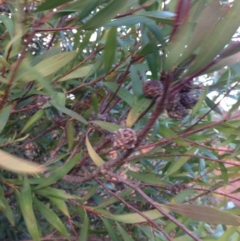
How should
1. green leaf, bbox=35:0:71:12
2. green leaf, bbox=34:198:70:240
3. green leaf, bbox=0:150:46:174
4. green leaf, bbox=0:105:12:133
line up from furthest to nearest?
green leaf, bbox=34:198:70:240 < green leaf, bbox=0:105:12:133 < green leaf, bbox=35:0:71:12 < green leaf, bbox=0:150:46:174

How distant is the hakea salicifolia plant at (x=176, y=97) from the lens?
0.53 metres

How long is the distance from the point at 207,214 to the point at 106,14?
27 centimetres

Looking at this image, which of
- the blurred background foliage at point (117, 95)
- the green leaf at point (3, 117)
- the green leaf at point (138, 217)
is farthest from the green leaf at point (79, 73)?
the green leaf at point (138, 217)

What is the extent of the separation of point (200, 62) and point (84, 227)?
0.41 metres

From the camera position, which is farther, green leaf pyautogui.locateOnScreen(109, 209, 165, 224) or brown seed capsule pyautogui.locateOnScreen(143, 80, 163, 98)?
green leaf pyautogui.locateOnScreen(109, 209, 165, 224)

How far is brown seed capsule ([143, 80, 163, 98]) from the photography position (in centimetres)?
52

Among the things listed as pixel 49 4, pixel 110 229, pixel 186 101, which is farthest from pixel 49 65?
pixel 110 229

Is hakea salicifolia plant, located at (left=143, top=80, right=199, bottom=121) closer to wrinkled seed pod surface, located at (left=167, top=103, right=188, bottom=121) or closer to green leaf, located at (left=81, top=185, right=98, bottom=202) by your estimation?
wrinkled seed pod surface, located at (left=167, top=103, right=188, bottom=121)

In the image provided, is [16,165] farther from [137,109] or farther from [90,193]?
[90,193]

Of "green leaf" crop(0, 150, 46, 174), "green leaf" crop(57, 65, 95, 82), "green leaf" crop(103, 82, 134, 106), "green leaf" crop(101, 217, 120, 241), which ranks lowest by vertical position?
"green leaf" crop(101, 217, 120, 241)

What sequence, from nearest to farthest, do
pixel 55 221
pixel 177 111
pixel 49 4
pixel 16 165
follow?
pixel 16 165
pixel 49 4
pixel 177 111
pixel 55 221

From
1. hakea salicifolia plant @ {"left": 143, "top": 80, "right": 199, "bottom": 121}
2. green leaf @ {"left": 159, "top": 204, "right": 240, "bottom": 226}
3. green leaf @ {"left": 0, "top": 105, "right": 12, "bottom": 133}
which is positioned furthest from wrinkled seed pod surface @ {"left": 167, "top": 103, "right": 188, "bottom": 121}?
green leaf @ {"left": 0, "top": 105, "right": 12, "bottom": 133}

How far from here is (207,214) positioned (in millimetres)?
538

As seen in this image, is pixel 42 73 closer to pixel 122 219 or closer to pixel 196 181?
pixel 122 219
